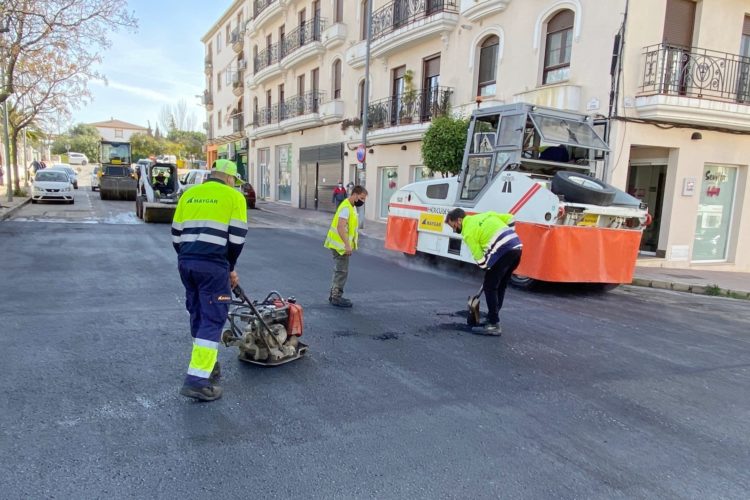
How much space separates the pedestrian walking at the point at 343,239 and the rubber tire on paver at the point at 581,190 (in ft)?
11.3

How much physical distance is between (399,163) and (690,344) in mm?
14755

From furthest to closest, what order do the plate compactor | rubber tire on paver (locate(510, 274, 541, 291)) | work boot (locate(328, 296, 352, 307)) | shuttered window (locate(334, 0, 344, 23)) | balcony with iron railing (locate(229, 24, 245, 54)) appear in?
balcony with iron railing (locate(229, 24, 245, 54)) < shuttered window (locate(334, 0, 344, 23)) < rubber tire on paver (locate(510, 274, 541, 291)) < work boot (locate(328, 296, 352, 307)) < the plate compactor

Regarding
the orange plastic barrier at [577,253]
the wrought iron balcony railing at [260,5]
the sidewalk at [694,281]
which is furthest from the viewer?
the wrought iron balcony railing at [260,5]

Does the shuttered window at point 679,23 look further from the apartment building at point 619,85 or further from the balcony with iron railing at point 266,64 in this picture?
the balcony with iron railing at point 266,64

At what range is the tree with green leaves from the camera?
1298cm

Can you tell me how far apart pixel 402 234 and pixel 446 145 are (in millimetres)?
3080

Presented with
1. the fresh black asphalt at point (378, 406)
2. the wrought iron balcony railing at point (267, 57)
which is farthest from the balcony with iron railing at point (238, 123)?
the fresh black asphalt at point (378, 406)

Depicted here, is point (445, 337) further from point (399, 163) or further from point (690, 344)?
point (399, 163)

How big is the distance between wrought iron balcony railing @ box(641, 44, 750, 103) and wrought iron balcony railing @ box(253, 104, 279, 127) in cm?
2244

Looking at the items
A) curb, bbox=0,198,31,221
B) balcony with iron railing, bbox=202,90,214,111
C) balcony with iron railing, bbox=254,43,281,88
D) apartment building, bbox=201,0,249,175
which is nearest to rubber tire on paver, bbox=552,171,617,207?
curb, bbox=0,198,31,221

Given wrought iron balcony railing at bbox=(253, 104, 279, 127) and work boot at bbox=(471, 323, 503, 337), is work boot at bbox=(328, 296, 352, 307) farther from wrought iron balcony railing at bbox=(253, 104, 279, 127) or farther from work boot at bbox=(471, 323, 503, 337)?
wrought iron balcony railing at bbox=(253, 104, 279, 127)

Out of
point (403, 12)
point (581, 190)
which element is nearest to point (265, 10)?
point (403, 12)

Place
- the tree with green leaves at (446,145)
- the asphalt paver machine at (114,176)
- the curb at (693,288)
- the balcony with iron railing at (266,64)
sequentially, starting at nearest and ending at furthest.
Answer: the curb at (693,288) < the tree with green leaves at (446,145) < the asphalt paver machine at (114,176) < the balcony with iron railing at (266,64)

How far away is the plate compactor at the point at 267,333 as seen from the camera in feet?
14.7
